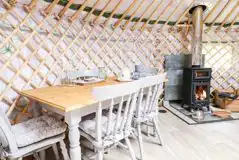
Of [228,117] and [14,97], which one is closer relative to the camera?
[14,97]

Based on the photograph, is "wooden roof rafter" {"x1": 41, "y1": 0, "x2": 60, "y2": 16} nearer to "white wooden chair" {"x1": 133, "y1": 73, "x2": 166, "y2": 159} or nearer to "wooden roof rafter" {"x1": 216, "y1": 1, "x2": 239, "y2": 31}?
"white wooden chair" {"x1": 133, "y1": 73, "x2": 166, "y2": 159}

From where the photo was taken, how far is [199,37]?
10.1 ft

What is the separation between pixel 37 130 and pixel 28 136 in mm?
88

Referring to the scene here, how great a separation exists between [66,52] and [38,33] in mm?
469

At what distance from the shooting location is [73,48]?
8.45 ft

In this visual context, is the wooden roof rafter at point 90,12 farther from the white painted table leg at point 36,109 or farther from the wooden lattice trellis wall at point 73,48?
the white painted table leg at point 36,109

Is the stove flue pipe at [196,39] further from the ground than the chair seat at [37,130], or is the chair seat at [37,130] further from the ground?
the stove flue pipe at [196,39]

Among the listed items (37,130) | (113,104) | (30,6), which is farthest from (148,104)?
(30,6)

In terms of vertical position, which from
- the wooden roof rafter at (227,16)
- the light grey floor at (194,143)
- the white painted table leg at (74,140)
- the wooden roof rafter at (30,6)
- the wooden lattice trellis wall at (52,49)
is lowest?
the light grey floor at (194,143)

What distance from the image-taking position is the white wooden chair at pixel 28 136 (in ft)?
3.42

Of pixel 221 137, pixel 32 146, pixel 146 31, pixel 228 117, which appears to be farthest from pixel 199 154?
pixel 146 31

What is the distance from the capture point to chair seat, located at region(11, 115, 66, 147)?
Answer: 114cm

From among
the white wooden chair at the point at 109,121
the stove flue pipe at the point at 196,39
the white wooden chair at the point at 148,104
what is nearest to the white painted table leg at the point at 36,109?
the white wooden chair at the point at 109,121

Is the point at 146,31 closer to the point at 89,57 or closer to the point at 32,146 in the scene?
the point at 89,57
